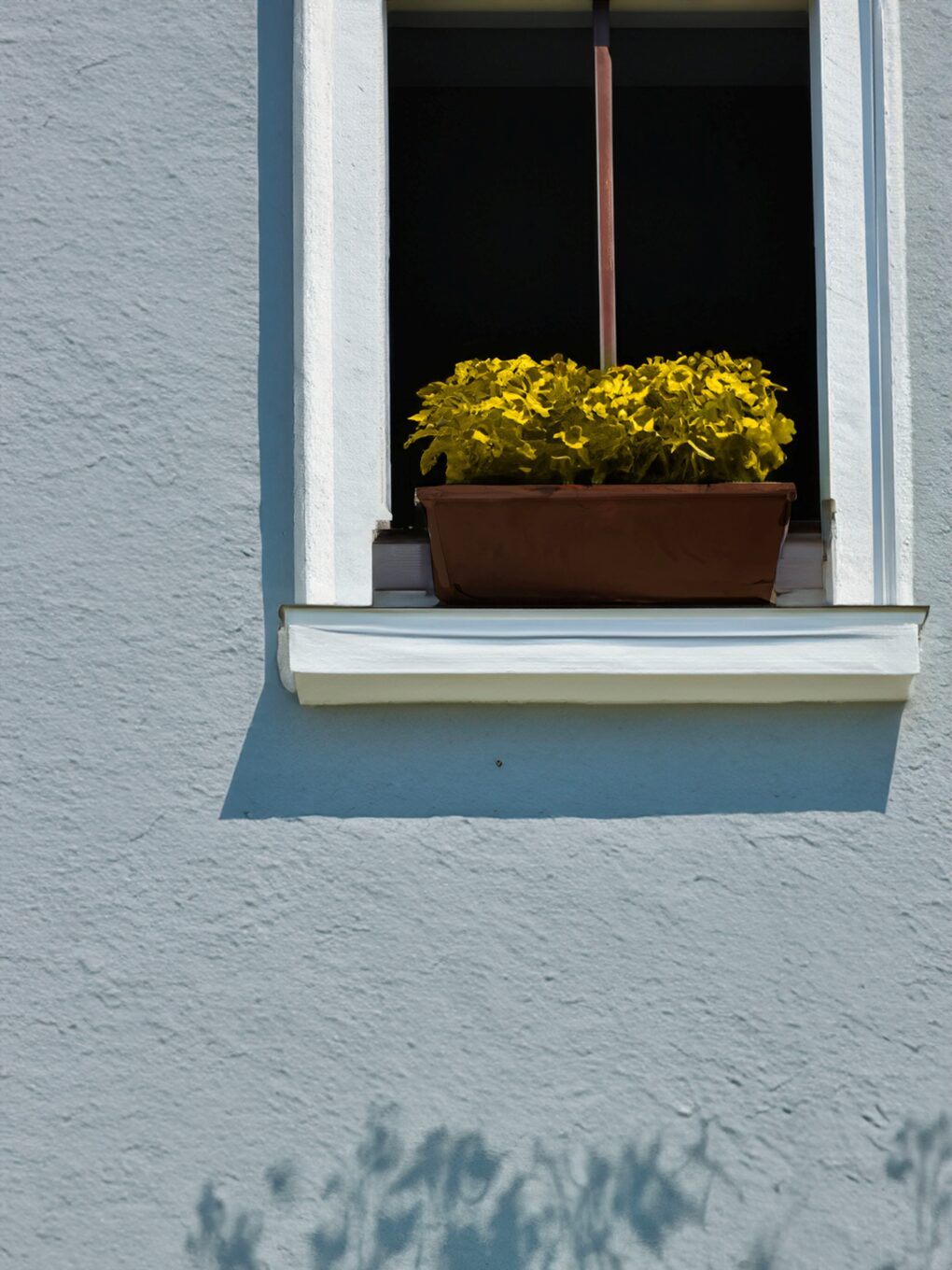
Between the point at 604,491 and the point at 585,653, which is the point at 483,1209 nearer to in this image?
the point at 585,653

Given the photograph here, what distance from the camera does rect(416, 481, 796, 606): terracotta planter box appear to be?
3584mm

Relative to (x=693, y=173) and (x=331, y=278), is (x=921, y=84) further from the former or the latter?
(x=693, y=173)

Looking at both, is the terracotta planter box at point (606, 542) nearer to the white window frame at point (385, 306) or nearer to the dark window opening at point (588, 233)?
the white window frame at point (385, 306)

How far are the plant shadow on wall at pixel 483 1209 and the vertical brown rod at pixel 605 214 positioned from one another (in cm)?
170

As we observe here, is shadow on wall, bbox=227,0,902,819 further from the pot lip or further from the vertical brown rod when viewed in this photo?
the vertical brown rod

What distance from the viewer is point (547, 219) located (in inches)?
276

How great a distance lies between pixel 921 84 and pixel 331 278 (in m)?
1.37

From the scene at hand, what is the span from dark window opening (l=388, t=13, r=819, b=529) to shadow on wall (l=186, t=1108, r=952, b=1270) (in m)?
3.10

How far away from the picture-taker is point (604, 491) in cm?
358

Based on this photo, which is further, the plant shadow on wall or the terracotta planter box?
the terracotta planter box

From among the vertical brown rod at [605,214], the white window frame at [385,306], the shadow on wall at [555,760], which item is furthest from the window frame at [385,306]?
the vertical brown rod at [605,214]

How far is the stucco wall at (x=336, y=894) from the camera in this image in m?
3.43

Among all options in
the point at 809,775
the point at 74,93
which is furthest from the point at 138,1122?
the point at 74,93

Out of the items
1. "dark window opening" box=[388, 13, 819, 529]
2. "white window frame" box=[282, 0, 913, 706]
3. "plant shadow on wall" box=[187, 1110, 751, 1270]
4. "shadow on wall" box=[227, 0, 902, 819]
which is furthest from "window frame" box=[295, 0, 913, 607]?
"dark window opening" box=[388, 13, 819, 529]
